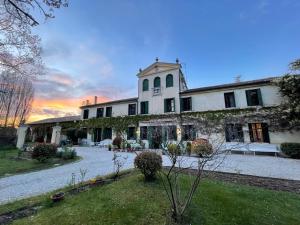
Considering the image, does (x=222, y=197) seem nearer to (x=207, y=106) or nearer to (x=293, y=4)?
(x=293, y=4)

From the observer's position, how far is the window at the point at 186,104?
60.8ft

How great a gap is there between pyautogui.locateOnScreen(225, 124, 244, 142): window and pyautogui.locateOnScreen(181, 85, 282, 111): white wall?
2.05 metres

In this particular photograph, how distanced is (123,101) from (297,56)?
18642mm

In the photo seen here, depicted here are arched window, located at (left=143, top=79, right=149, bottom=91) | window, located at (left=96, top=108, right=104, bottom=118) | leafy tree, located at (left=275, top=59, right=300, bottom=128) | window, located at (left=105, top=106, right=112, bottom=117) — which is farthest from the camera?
window, located at (left=96, top=108, right=104, bottom=118)

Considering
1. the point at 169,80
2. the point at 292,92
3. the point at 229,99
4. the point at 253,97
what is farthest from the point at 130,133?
the point at 292,92

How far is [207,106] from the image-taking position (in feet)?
57.4

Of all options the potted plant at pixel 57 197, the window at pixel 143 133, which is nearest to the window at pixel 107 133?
the window at pixel 143 133

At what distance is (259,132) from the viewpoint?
14.9 meters

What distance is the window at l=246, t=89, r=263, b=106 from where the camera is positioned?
1530cm

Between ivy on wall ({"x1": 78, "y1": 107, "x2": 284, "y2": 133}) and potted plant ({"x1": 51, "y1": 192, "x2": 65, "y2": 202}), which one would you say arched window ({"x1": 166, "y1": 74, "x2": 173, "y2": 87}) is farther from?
potted plant ({"x1": 51, "y1": 192, "x2": 65, "y2": 202})

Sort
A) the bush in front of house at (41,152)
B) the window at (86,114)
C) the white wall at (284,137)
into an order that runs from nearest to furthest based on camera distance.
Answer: the bush in front of house at (41,152) → the white wall at (284,137) → the window at (86,114)

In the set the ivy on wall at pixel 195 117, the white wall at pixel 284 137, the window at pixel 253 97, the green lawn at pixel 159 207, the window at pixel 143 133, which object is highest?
the window at pixel 253 97

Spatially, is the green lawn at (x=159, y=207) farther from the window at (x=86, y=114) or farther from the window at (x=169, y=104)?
the window at (x=86, y=114)

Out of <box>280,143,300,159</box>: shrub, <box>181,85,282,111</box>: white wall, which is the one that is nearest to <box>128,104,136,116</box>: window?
<box>181,85,282,111</box>: white wall
